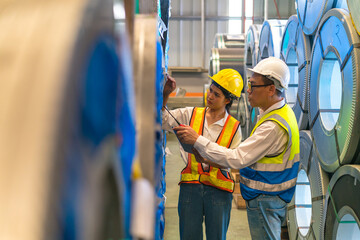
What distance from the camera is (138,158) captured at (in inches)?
A: 15.7

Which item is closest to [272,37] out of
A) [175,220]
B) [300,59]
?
[300,59]

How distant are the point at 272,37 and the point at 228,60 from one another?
2444 millimetres

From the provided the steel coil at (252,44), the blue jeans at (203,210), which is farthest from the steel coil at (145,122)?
the steel coil at (252,44)

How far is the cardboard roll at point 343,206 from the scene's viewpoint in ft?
5.42

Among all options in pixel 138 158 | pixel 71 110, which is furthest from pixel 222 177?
pixel 71 110

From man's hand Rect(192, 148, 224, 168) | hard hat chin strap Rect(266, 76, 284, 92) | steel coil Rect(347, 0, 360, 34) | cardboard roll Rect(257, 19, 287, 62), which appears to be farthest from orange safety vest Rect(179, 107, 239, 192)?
cardboard roll Rect(257, 19, 287, 62)

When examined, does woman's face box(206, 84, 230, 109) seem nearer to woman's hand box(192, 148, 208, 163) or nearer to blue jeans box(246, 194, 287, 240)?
woman's hand box(192, 148, 208, 163)

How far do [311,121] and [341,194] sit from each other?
680mm

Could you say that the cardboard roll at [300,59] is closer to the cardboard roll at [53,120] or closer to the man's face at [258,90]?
the man's face at [258,90]

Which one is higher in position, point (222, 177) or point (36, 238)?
point (36, 238)

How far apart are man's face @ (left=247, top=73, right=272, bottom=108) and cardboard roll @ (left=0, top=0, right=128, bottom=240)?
6.57ft

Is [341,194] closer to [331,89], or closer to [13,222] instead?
[331,89]

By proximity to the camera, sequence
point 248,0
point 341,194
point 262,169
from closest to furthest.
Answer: point 341,194, point 262,169, point 248,0

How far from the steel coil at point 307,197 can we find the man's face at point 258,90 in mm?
480
